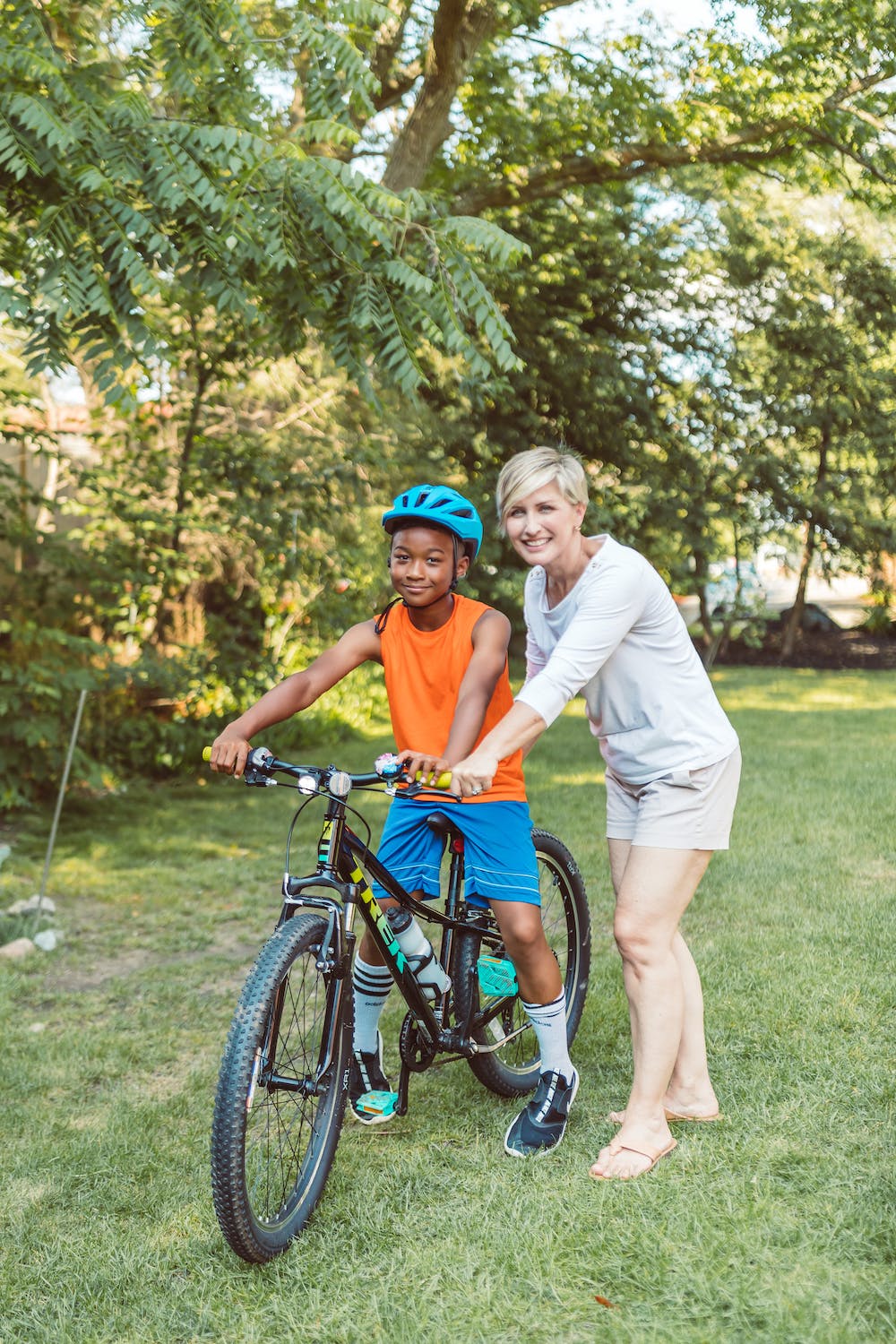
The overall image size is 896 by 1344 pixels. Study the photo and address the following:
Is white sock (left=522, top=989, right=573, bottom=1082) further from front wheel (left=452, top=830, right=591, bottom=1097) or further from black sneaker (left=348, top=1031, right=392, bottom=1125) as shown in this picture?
black sneaker (left=348, top=1031, right=392, bottom=1125)

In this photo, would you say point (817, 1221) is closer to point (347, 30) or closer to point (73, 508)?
point (73, 508)

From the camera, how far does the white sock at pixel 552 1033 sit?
3.63 meters

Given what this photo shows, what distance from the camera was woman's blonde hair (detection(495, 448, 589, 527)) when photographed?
10.7 feet

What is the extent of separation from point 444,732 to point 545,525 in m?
0.69

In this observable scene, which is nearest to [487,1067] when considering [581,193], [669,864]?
[669,864]

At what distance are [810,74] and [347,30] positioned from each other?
13.6ft

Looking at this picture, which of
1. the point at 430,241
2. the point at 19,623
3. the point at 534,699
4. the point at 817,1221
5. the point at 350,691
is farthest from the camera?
the point at 350,691

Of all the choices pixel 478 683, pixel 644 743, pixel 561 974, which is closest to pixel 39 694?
pixel 561 974

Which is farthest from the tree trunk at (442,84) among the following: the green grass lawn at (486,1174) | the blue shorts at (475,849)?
the blue shorts at (475,849)

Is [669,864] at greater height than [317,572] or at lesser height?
lesser

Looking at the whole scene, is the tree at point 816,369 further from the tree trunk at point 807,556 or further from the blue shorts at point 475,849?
the blue shorts at point 475,849

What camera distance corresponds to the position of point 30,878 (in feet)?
24.6

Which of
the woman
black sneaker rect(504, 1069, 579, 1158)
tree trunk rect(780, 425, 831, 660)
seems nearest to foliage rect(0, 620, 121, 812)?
black sneaker rect(504, 1069, 579, 1158)

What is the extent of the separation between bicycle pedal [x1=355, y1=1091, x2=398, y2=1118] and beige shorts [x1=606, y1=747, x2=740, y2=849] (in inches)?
42.0
